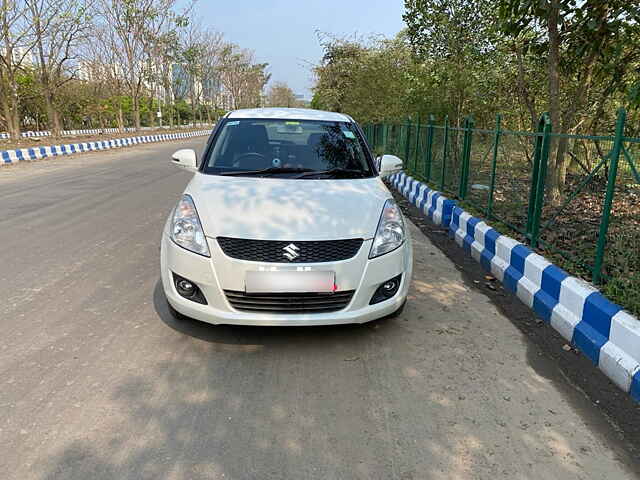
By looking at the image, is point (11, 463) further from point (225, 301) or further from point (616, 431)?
point (616, 431)

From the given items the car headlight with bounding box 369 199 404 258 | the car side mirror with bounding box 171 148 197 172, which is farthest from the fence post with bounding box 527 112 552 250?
the car side mirror with bounding box 171 148 197 172

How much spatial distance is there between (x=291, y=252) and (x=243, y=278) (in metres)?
0.36

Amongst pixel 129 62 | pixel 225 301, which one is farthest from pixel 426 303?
pixel 129 62

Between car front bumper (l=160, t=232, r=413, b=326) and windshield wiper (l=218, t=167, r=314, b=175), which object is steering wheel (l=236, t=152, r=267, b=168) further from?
car front bumper (l=160, t=232, r=413, b=326)

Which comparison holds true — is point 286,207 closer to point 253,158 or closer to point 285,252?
point 285,252

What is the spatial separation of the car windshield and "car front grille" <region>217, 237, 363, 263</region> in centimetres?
111

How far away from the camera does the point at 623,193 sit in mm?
5508

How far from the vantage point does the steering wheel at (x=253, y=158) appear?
15.0ft

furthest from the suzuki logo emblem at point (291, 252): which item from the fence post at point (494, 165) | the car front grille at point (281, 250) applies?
the fence post at point (494, 165)

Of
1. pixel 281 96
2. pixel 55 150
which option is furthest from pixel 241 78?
pixel 55 150

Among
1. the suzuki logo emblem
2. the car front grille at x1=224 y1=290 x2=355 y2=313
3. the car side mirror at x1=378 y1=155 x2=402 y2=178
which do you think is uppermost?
the car side mirror at x1=378 y1=155 x2=402 y2=178

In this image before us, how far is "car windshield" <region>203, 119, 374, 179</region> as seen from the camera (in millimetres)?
4508

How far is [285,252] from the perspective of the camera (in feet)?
11.1

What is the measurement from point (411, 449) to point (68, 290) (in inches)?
139
